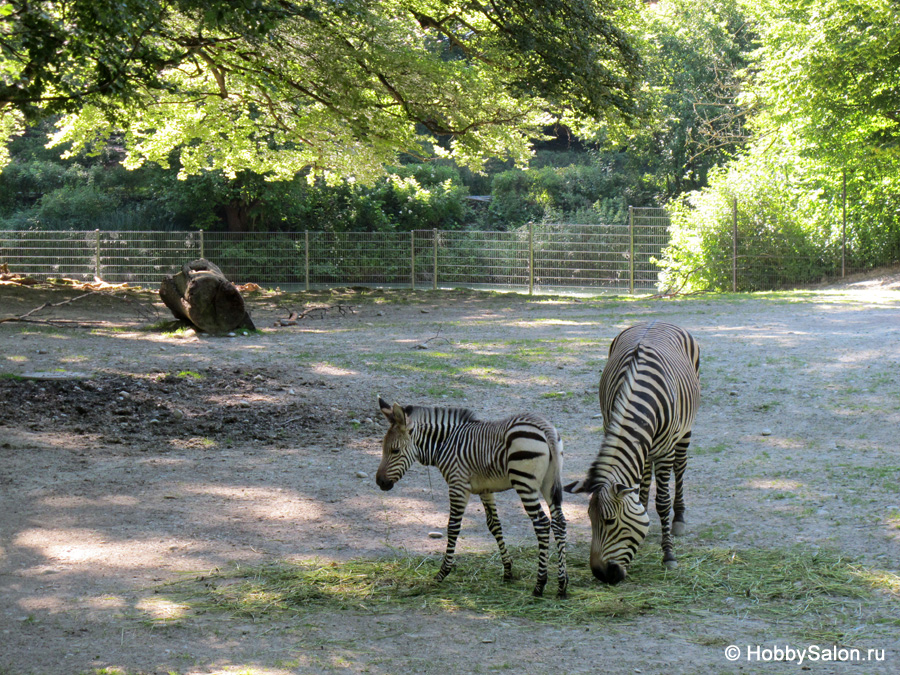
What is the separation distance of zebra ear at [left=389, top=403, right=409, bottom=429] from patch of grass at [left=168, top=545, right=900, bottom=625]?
841mm

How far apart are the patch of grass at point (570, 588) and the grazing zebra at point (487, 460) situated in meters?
0.16

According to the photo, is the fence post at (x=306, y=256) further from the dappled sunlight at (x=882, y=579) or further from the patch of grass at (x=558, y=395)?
the dappled sunlight at (x=882, y=579)

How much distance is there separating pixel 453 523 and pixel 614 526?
871 mm

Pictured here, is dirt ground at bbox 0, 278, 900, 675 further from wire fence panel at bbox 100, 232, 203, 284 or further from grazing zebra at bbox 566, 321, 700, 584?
wire fence panel at bbox 100, 232, 203, 284

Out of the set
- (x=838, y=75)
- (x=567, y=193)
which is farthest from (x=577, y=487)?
(x=567, y=193)

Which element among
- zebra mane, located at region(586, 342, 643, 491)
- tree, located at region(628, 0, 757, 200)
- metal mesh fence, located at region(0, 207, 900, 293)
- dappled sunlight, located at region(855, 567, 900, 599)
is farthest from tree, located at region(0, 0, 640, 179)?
tree, located at region(628, 0, 757, 200)

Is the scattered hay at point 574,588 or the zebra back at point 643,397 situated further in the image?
the zebra back at point 643,397

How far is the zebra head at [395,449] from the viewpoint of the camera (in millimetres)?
4578

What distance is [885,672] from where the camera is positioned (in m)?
3.42

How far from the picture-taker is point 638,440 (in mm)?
4570

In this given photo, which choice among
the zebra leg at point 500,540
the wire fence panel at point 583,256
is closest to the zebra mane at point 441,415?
the zebra leg at point 500,540

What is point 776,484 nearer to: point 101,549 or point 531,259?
point 101,549

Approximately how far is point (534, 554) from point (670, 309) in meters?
11.4

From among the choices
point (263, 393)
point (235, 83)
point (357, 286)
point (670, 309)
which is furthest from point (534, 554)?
point (357, 286)
